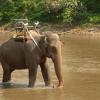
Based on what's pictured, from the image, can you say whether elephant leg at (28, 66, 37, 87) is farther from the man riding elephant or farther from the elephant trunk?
the elephant trunk

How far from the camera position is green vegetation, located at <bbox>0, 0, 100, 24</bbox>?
39.2m

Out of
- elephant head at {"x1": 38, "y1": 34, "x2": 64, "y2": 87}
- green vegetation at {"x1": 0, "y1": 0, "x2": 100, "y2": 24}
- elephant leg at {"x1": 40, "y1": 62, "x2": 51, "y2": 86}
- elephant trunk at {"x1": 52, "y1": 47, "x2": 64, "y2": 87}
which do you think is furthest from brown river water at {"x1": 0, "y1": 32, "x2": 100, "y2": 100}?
green vegetation at {"x1": 0, "y1": 0, "x2": 100, "y2": 24}

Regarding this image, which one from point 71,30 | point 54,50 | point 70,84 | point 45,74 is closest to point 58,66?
point 54,50

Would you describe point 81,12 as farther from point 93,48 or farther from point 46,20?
point 93,48

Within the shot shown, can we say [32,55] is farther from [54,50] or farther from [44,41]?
[54,50]

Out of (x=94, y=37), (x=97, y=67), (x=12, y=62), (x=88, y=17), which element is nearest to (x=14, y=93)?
(x=12, y=62)

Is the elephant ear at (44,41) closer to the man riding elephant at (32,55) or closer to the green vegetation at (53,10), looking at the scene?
the man riding elephant at (32,55)

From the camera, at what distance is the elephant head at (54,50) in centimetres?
1524

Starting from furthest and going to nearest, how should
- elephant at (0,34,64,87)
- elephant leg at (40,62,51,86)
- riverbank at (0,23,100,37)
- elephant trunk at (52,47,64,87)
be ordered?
riverbank at (0,23,100,37), elephant leg at (40,62,51,86), elephant at (0,34,64,87), elephant trunk at (52,47,64,87)

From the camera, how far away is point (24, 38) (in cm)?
1582

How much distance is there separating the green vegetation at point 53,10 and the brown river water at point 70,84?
1562cm

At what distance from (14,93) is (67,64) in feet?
19.7

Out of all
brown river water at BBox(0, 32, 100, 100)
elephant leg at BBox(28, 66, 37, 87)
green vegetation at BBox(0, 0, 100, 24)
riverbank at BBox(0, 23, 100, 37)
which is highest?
elephant leg at BBox(28, 66, 37, 87)

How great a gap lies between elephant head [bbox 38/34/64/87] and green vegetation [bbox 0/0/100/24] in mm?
22587
